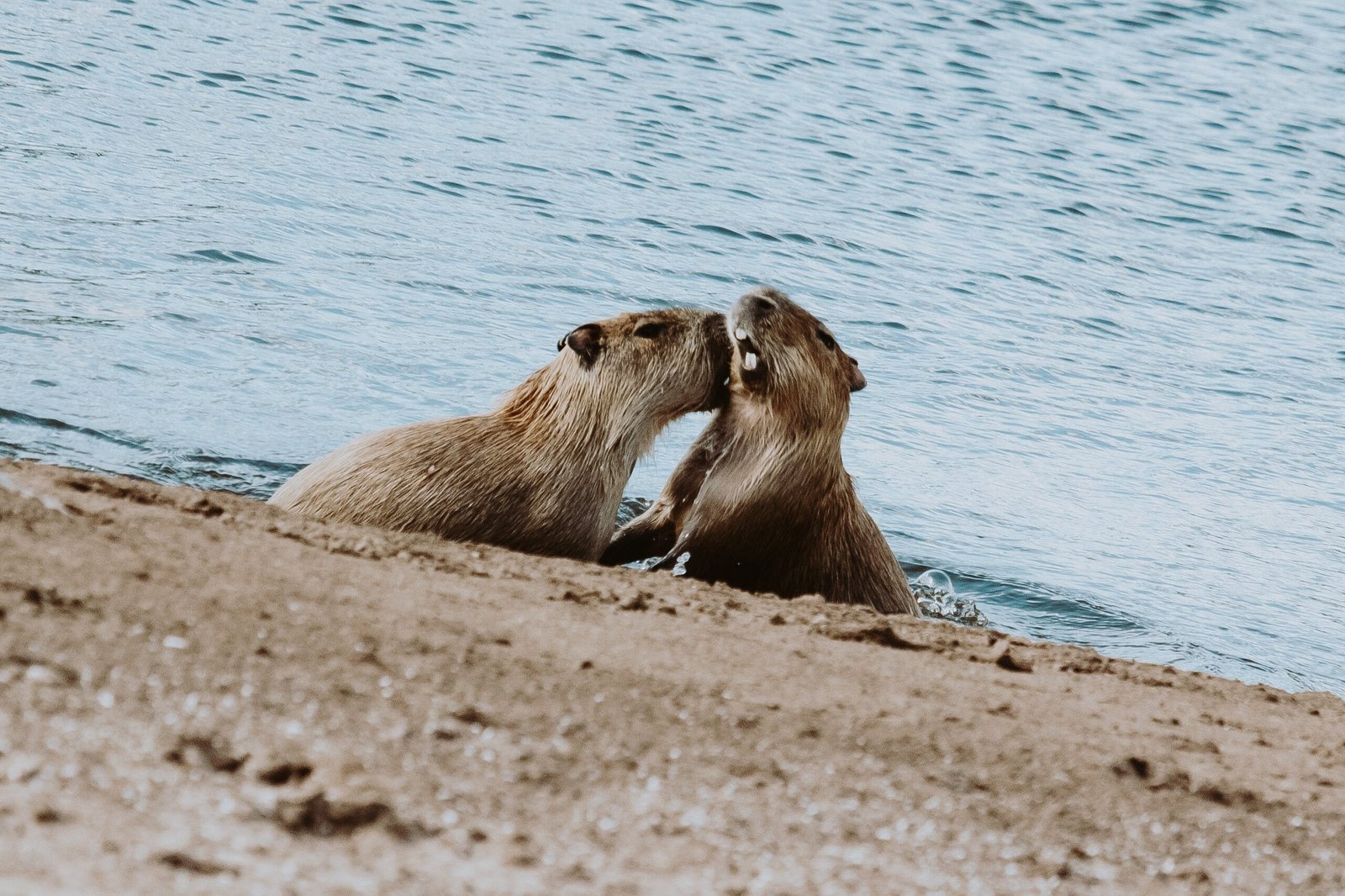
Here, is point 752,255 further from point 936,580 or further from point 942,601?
point 942,601

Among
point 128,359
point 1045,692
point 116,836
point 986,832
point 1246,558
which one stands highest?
point 116,836

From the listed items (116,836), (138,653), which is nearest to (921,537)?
(138,653)

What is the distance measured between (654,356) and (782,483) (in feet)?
1.83

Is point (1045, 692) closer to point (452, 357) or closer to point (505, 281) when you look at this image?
point (452, 357)

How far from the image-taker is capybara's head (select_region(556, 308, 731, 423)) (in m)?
5.47

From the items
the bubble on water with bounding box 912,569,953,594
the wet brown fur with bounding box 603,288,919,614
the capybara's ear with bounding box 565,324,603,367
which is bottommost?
the bubble on water with bounding box 912,569,953,594

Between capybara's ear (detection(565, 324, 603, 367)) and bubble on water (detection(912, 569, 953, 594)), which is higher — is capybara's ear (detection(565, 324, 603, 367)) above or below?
above

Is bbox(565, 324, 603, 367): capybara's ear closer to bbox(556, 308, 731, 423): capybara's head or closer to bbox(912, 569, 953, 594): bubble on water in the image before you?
bbox(556, 308, 731, 423): capybara's head

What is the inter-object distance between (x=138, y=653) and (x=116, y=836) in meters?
0.67

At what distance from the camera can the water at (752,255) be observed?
24.5 feet

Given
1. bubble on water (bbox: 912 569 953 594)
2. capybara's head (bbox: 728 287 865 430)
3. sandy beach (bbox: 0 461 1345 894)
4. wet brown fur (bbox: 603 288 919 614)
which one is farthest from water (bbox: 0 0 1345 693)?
sandy beach (bbox: 0 461 1345 894)

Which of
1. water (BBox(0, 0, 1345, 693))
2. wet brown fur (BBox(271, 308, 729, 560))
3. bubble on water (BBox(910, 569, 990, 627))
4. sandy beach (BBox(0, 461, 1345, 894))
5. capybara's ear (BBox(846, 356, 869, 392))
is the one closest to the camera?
sandy beach (BBox(0, 461, 1345, 894))

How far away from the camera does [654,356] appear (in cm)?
552

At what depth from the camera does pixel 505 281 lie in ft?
33.3
